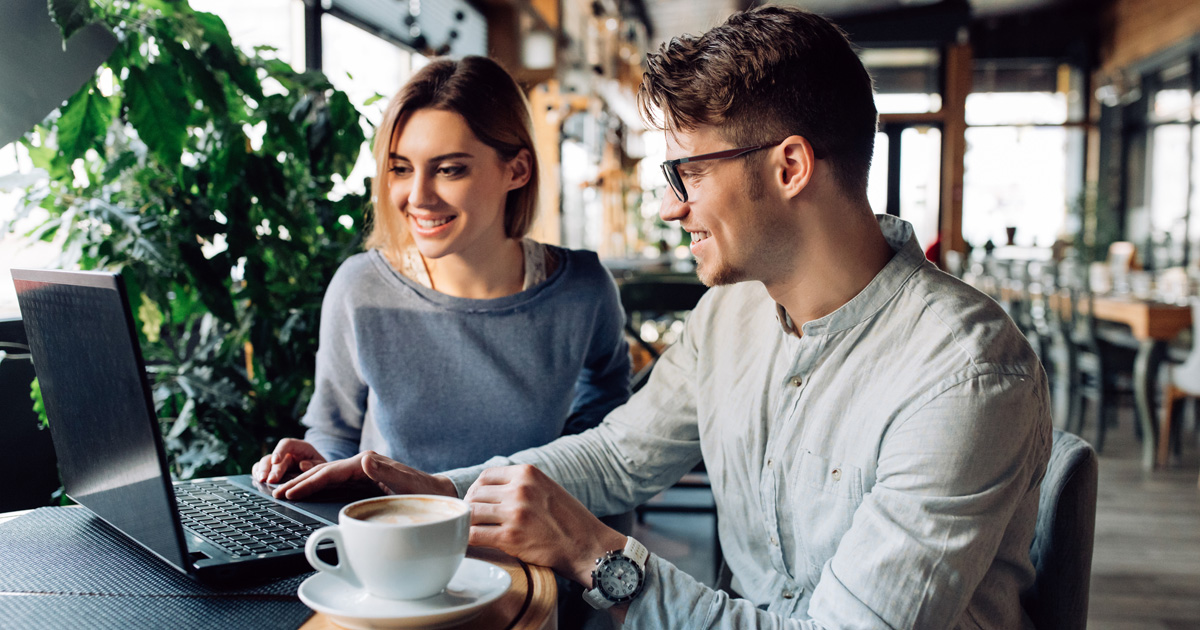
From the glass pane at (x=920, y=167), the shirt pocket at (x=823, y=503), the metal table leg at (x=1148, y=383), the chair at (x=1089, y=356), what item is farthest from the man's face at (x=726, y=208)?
the glass pane at (x=920, y=167)

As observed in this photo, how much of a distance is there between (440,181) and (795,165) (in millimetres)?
693

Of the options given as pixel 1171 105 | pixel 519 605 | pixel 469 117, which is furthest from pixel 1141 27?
pixel 519 605

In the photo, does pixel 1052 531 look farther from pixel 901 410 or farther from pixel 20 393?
pixel 20 393

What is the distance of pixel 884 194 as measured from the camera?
34.5 ft

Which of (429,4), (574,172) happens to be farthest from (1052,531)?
(574,172)

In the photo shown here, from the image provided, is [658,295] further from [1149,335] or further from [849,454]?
[1149,335]

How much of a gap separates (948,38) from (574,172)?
5016 millimetres

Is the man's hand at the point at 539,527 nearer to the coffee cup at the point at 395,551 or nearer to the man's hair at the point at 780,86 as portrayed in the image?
the coffee cup at the point at 395,551

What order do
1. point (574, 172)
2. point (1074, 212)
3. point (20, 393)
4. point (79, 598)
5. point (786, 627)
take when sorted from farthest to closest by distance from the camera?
point (1074, 212)
point (574, 172)
point (20, 393)
point (786, 627)
point (79, 598)

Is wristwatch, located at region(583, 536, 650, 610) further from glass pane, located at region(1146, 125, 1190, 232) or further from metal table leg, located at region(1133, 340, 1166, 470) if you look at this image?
glass pane, located at region(1146, 125, 1190, 232)

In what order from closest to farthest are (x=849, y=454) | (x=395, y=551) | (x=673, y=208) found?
(x=395, y=551), (x=849, y=454), (x=673, y=208)

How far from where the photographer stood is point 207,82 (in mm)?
1465

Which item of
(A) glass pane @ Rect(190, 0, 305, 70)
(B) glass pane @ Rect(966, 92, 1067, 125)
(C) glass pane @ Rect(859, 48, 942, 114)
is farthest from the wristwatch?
(B) glass pane @ Rect(966, 92, 1067, 125)

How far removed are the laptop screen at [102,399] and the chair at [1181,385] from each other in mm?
4550
